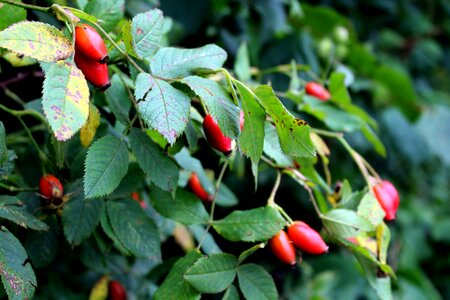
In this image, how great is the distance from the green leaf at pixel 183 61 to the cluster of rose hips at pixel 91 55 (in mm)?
81

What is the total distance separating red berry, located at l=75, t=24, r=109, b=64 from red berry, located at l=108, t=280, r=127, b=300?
53cm

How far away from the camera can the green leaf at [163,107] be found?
2.21 ft

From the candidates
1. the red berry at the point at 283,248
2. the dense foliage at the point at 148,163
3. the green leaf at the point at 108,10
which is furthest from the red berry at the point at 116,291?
the green leaf at the point at 108,10

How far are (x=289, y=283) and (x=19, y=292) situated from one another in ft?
4.93

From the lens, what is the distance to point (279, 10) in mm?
1840

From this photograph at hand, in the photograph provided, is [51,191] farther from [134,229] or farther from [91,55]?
[91,55]

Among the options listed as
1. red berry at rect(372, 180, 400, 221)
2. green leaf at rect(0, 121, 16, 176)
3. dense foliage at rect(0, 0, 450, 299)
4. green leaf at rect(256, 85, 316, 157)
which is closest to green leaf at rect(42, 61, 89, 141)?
dense foliage at rect(0, 0, 450, 299)

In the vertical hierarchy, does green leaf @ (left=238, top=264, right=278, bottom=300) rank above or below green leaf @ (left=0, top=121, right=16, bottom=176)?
below

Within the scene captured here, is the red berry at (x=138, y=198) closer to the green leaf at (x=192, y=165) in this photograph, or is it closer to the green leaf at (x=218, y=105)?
the green leaf at (x=192, y=165)

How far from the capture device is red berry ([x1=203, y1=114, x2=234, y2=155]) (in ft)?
2.49

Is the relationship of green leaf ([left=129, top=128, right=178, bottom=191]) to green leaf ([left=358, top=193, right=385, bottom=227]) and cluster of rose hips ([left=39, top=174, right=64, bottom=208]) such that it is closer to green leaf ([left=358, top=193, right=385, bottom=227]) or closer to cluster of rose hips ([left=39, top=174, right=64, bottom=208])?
cluster of rose hips ([left=39, top=174, right=64, bottom=208])

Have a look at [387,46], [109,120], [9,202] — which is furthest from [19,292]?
[387,46]

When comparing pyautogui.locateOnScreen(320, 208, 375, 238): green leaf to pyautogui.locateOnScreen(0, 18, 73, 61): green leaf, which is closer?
pyautogui.locateOnScreen(0, 18, 73, 61): green leaf

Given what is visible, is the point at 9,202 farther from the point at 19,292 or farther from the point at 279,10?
the point at 279,10
